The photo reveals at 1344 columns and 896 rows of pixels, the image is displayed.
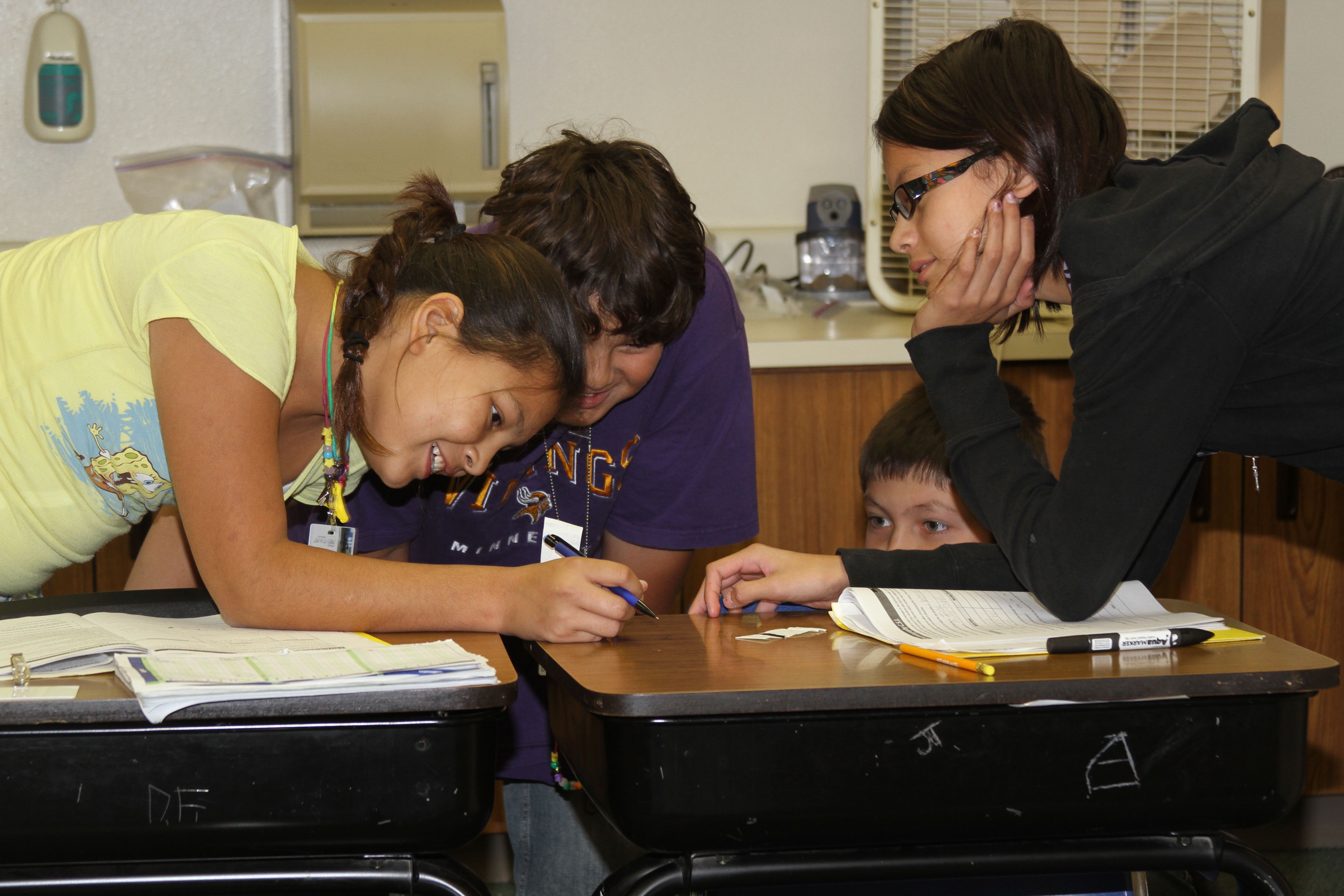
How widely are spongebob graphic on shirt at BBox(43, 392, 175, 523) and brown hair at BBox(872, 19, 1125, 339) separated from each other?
2.55 feet

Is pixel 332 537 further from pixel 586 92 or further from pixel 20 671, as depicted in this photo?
pixel 586 92

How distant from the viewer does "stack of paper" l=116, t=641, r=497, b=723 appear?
0.69m

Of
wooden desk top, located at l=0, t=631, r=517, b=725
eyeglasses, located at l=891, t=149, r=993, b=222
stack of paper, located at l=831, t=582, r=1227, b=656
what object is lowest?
stack of paper, located at l=831, t=582, r=1227, b=656

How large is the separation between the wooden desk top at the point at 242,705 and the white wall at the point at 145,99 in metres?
1.92

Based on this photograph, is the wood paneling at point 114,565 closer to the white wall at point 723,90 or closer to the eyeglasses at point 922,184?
the white wall at point 723,90

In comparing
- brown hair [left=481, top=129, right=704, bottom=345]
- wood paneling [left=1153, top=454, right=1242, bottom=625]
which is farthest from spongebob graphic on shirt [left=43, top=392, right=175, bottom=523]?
wood paneling [left=1153, top=454, right=1242, bottom=625]

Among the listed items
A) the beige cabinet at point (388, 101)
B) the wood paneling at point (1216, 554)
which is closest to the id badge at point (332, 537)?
the beige cabinet at point (388, 101)

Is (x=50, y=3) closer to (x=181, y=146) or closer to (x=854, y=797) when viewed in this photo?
(x=181, y=146)

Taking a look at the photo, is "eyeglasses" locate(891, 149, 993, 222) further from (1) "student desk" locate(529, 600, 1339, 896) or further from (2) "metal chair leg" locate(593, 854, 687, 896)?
(2) "metal chair leg" locate(593, 854, 687, 896)

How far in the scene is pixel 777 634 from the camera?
98cm

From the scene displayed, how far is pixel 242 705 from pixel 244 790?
0.18ft

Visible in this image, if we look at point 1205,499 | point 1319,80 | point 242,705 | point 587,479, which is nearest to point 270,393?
point 242,705

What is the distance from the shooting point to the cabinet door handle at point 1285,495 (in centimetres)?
223

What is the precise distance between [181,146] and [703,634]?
193cm
